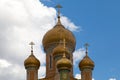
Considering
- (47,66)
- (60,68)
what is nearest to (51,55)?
(47,66)

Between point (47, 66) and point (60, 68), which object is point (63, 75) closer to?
point (60, 68)

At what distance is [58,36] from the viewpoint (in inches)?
1740

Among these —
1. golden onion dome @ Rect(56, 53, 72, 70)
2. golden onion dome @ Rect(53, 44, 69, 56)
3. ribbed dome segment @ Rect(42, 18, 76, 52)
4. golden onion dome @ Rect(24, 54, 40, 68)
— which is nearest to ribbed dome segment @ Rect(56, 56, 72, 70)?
golden onion dome @ Rect(56, 53, 72, 70)

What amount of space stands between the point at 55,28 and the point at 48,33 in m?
0.77

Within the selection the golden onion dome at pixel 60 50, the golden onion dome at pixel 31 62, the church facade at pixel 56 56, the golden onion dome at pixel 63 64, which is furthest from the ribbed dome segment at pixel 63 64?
the golden onion dome at pixel 31 62

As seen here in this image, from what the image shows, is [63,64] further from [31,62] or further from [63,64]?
[31,62]

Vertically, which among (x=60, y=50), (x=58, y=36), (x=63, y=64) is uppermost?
(x=58, y=36)

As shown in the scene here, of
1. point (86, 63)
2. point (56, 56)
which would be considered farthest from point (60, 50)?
point (86, 63)

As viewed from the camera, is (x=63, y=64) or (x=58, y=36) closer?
(x=63, y=64)

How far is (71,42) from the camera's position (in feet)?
146

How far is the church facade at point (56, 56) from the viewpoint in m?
42.2

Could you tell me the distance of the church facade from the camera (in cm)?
4216

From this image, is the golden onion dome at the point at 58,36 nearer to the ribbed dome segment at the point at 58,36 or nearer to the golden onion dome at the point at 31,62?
the ribbed dome segment at the point at 58,36

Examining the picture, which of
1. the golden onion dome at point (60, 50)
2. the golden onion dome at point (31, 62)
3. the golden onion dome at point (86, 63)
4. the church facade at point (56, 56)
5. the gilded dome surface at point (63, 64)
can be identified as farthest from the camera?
the golden onion dome at point (86, 63)
